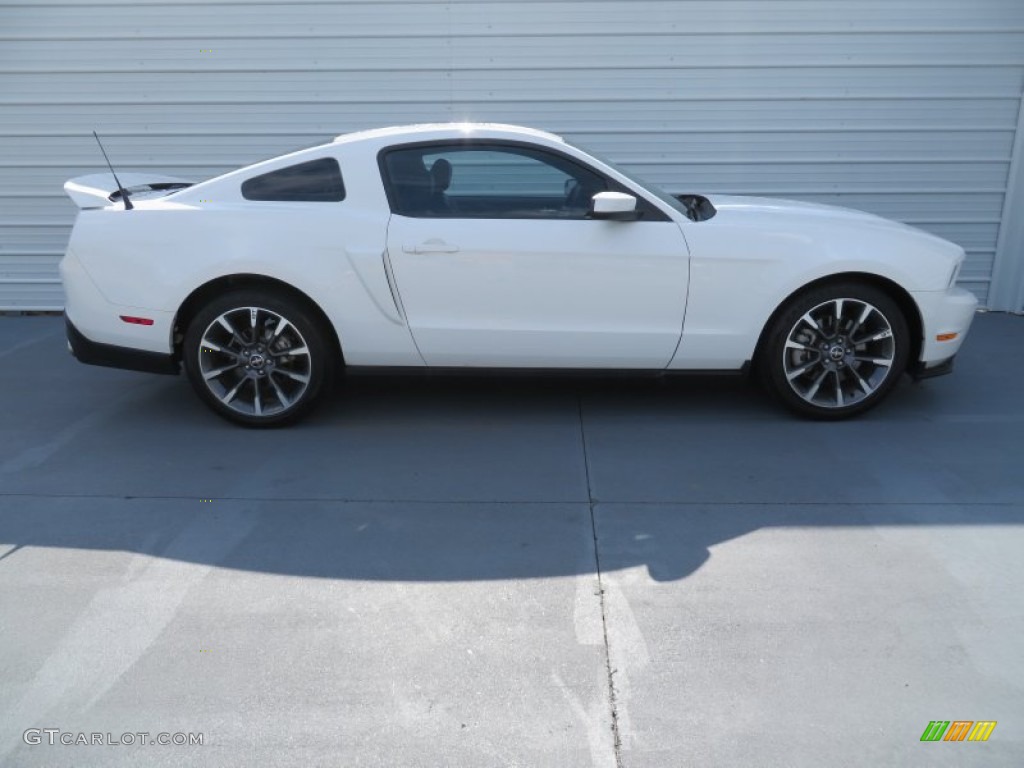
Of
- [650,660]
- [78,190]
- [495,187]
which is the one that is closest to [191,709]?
[650,660]

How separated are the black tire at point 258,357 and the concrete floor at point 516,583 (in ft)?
0.66

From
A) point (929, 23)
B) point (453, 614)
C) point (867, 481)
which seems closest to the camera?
point (453, 614)

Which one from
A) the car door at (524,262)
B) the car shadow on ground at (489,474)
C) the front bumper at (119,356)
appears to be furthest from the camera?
the front bumper at (119,356)

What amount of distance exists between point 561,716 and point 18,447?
351cm

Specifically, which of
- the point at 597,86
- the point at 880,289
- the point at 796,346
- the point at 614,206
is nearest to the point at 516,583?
the point at 614,206

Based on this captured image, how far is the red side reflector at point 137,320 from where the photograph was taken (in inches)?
194

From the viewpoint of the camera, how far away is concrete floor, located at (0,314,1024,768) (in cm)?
274

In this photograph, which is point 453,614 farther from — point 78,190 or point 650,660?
point 78,190

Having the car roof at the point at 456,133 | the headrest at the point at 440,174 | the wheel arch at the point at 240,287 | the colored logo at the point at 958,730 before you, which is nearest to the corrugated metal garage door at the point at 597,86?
the car roof at the point at 456,133

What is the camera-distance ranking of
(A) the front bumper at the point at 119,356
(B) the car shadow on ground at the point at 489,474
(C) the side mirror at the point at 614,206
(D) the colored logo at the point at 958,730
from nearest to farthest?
(D) the colored logo at the point at 958,730, (B) the car shadow on ground at the point at 489,474, (C) the side mirror at the point at 614,206, (A) the front bumper at the point at 119,356

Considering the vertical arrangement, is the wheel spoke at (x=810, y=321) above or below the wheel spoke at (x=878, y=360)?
above

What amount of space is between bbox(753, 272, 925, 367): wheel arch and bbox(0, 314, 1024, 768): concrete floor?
45 cm

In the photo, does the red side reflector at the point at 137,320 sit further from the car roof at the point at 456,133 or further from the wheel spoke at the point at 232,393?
the car roof at the point at 456,133

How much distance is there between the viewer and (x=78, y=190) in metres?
5.09
